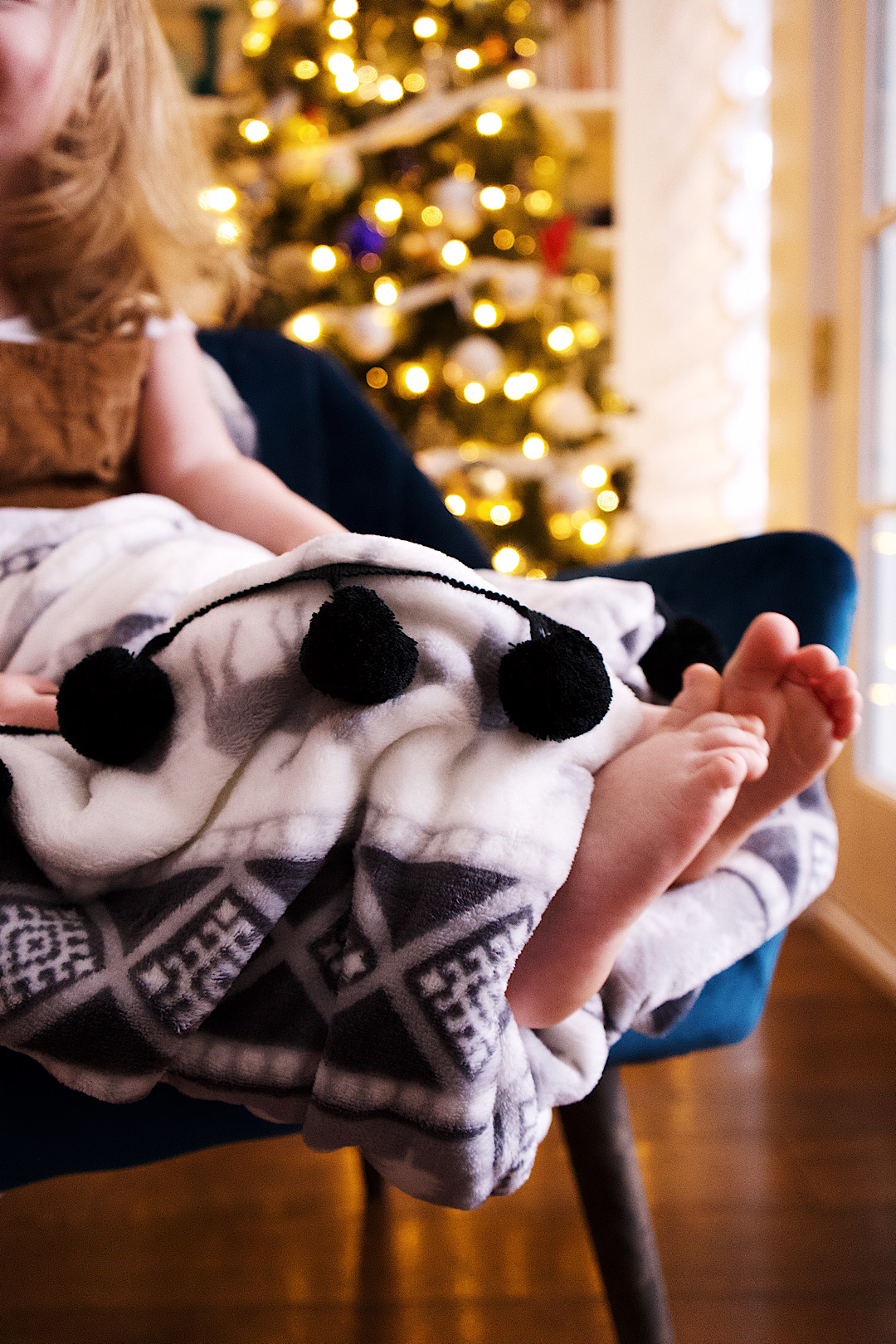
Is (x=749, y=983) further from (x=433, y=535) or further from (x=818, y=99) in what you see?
(x=818, y=99)

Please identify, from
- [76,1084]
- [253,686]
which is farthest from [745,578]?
[76,1084]

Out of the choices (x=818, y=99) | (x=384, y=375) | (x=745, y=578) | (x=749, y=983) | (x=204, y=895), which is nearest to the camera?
(x=204, y=895)

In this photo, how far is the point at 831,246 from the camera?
1.35m

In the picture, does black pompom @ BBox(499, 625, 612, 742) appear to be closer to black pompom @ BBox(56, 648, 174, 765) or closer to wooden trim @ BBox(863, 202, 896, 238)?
black pompom @ BBox(56, 648, 174, 765)

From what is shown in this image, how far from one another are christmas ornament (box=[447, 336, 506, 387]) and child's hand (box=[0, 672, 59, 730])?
4.73 feet

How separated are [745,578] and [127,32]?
0.70 m

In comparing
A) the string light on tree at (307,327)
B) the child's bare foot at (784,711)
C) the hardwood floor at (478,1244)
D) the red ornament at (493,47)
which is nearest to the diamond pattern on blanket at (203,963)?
the child's bare foot at (784,711)

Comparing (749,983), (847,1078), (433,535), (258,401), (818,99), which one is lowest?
(847,1078)

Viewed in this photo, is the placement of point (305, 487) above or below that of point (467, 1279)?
above

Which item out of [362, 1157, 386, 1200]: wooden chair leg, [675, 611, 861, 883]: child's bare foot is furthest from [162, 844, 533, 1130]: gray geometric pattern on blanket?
[362, 1157, 386, 1200]: wooden chair leg

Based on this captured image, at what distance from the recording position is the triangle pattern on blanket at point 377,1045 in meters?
0.31

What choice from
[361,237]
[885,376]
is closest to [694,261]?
[361,237]

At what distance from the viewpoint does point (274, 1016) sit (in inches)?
13.3

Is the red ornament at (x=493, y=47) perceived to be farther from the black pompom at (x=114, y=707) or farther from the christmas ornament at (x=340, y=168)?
the black pompom at (x=114, y=707)
